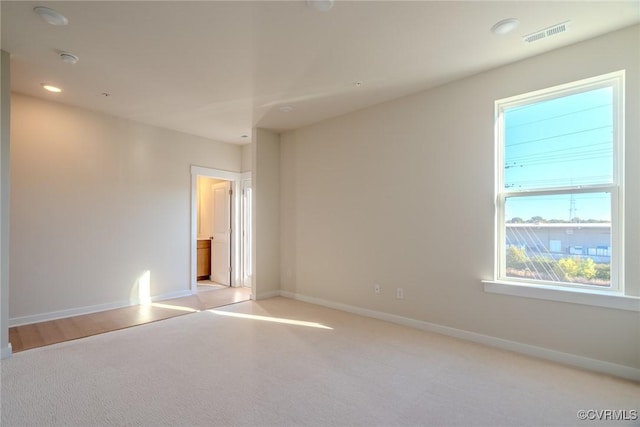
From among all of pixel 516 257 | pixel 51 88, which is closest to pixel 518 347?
pixel 516 257

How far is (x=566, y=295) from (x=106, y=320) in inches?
201

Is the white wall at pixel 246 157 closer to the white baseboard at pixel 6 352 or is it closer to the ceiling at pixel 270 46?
the ceiling at pixel 270 46

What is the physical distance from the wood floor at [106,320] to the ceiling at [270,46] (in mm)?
2803

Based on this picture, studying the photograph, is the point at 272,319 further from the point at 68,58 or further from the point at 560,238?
the point at 68,58

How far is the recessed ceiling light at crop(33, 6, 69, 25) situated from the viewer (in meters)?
2.24

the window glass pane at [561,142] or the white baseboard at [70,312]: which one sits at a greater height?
the window glass pane at [561,142]

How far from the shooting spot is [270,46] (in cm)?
273

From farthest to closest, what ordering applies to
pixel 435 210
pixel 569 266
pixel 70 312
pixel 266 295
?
pixel 266 295
pixel 70 312
pixel 435 210
pixel 569 266

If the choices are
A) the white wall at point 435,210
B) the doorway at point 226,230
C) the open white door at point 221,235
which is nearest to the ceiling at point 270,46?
the white wall at point 435,210

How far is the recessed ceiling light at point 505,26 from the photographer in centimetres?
240

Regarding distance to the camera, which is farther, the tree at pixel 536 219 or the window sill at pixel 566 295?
the tree at pixel 536 219

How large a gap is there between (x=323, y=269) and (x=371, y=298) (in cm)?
93

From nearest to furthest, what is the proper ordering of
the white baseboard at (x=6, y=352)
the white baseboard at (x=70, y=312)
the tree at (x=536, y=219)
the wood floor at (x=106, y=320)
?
the white baseboard at (x=6, y=352) → the tree at (x=536, y=219) → the wood floor at (x=106, y=320) → the white baseboard at (x=70, y=312)

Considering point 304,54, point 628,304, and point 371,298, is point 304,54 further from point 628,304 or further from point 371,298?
point 628,304
